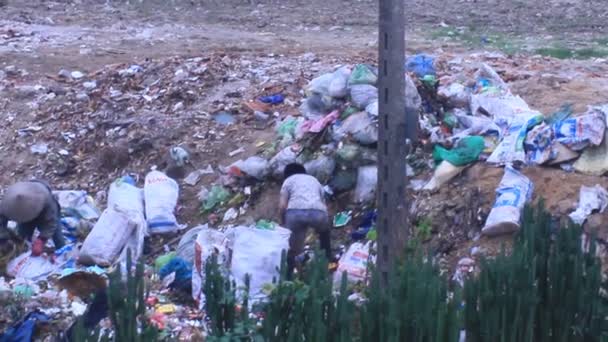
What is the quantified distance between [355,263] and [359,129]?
60.4 inches

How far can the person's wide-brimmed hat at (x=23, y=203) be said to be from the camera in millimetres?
8008

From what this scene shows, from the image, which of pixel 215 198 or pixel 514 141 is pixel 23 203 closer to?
pixel 215 198

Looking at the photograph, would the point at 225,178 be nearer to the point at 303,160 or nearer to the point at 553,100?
the point at 303,160

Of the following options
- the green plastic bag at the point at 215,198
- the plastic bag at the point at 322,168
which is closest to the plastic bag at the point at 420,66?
the plastic bag at the point at 322,168

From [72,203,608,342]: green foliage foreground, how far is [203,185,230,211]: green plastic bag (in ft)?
13.8

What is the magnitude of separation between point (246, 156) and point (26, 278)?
2496mm

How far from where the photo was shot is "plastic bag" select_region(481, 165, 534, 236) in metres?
7.22

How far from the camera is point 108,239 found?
27.3ft

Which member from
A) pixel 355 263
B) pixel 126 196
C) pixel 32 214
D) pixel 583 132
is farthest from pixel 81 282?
pixel 583 132

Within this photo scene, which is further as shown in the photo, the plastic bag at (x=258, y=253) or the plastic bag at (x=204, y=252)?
the plastic bag at (x=258, y=253)

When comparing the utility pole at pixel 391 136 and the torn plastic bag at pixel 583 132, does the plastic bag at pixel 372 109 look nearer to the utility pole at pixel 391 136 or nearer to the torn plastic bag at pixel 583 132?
the torn plastic bag at pixel 583 132

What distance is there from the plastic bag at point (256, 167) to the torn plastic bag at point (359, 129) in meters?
0.63

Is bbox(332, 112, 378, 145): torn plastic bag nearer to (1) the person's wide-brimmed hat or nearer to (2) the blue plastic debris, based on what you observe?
(2) the blue plastic debris

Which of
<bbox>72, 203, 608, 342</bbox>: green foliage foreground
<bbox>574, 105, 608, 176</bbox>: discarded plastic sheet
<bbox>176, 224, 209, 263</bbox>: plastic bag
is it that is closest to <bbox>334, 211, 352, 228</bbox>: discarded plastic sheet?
<bbox>176, 224, 209, 263</bbox>: plastic bag
